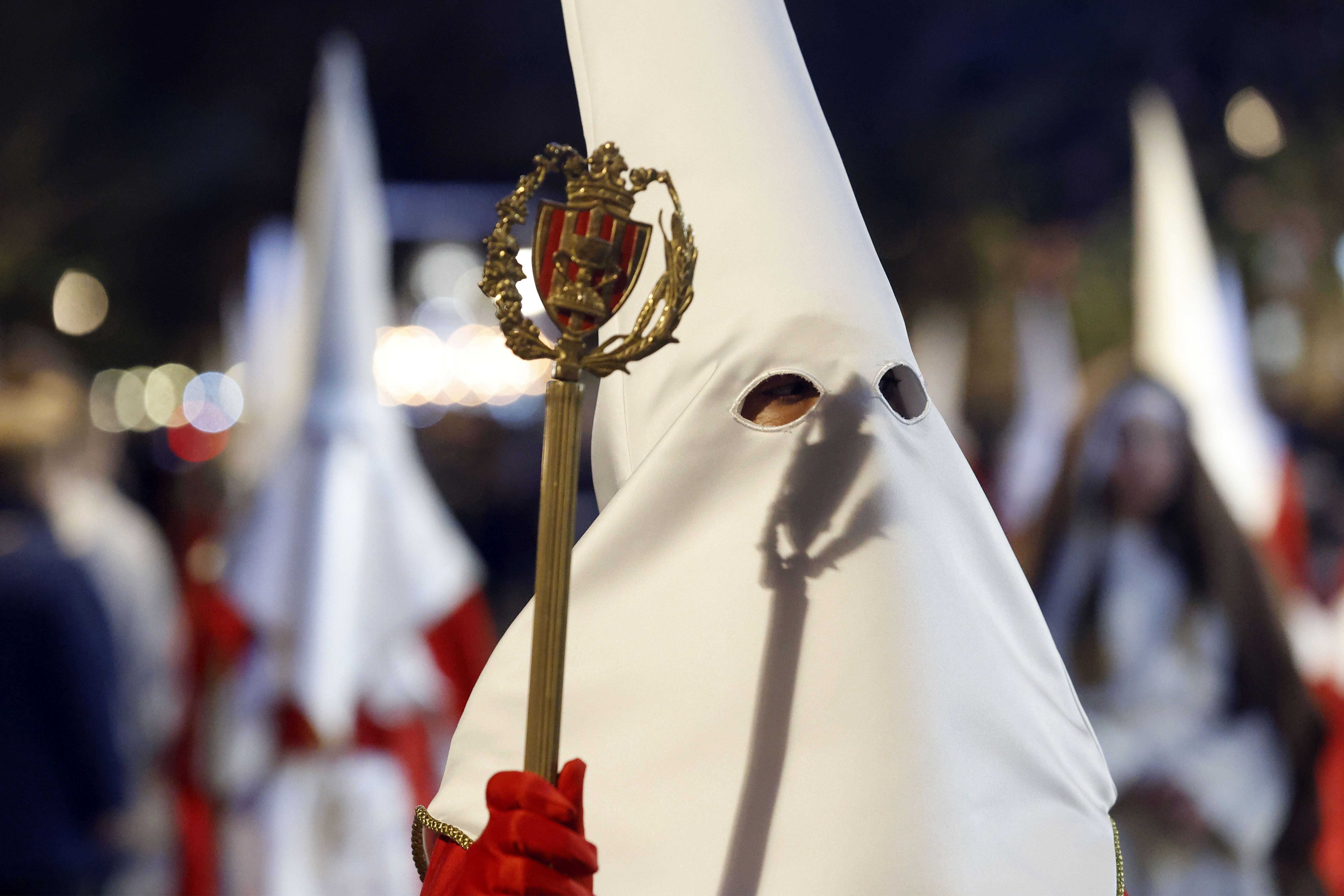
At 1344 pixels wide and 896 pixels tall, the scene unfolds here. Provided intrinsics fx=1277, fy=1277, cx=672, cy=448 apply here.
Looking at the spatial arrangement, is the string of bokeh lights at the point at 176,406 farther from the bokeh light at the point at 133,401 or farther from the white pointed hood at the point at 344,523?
the white pointed hood at the point at 344,523

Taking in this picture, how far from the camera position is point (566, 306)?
115cm

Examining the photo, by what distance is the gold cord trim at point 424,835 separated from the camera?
4.58 feet

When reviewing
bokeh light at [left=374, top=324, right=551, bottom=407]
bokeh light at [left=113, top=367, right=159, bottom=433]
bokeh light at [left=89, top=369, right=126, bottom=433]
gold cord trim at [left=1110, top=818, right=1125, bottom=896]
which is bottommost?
gold cord trim at [left=1110, top=818, right=1125, bottom=896]

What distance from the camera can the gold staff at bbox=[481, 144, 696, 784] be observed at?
111 centimetres

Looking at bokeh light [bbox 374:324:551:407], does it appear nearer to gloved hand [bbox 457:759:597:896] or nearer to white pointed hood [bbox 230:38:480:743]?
white pointed hood [bbox 230:38:480:743]

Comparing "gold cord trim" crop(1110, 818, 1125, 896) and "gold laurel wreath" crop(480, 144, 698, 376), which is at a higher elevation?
"gold laurel wreath" crop(480, 144, 698, 376)

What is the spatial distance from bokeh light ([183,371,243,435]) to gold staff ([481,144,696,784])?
2507 cm

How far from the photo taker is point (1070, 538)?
438 centimetres

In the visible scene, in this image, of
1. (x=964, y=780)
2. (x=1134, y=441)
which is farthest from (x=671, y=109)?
(x=1134, y=441)

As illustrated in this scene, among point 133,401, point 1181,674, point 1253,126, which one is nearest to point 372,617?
point 1181,674

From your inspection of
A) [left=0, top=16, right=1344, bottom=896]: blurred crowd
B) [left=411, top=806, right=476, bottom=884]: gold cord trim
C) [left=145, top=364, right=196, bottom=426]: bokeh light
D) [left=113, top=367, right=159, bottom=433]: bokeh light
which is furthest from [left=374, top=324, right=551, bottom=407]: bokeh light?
[left=145, top=364, right=196, bottom=426]: bokeh light

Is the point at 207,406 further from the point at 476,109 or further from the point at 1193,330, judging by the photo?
the point at 1193,330

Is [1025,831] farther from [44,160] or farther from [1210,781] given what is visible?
[44,160]

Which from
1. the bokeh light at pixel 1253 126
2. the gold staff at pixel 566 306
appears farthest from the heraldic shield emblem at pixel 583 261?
the bokeh light at pixel 1253 126
